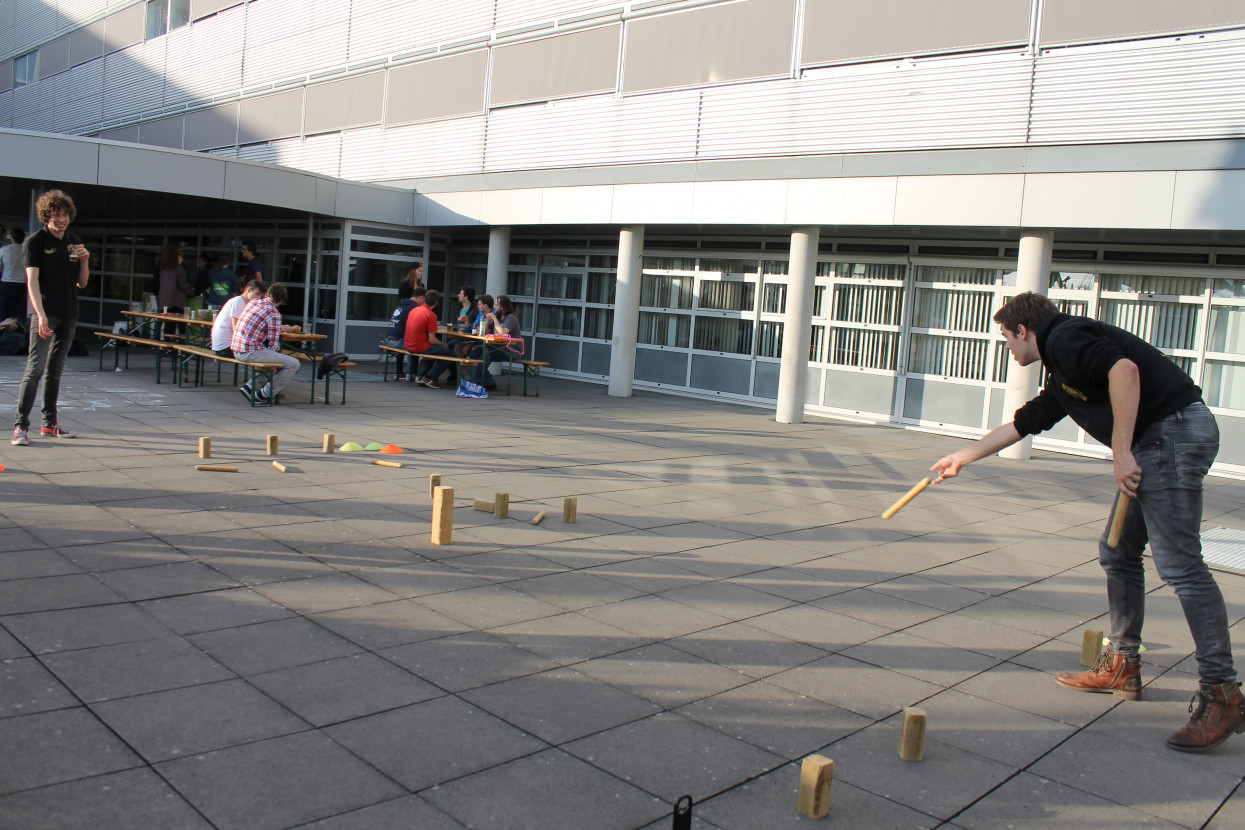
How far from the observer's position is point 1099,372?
409 cm

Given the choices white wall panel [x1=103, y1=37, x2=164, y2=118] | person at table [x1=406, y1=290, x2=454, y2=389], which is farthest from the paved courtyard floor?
white wall panel [x1=103, y1=37, x2=164, y2=118]

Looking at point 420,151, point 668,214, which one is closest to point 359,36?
point 420,151

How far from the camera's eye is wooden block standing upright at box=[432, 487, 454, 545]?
241 inches

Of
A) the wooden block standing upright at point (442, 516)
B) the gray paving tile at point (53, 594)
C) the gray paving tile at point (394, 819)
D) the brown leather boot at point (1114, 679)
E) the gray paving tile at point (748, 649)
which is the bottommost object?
the gray paving tile at point (394, 819)

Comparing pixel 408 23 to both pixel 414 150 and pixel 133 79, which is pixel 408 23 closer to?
pixel 414 150

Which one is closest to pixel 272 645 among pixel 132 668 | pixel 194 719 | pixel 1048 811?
pixel 132 668

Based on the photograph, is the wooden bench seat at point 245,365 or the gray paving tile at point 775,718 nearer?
the gray paving tile at point 775,718

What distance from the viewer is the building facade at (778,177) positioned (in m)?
12.1

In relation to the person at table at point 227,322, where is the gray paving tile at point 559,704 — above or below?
below

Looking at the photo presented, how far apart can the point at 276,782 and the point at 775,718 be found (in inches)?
74.2

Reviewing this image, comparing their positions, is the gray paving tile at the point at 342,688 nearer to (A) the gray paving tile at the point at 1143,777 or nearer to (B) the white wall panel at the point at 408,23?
(A) the gray paving tile at the point at 1143,777

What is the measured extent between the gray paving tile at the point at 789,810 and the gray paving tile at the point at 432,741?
0.71 metres

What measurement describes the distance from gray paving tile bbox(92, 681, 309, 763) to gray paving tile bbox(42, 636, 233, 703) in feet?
0.31

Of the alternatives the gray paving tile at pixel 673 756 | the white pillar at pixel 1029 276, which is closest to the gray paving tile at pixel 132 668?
the gray paving tile at pixel 673 756
